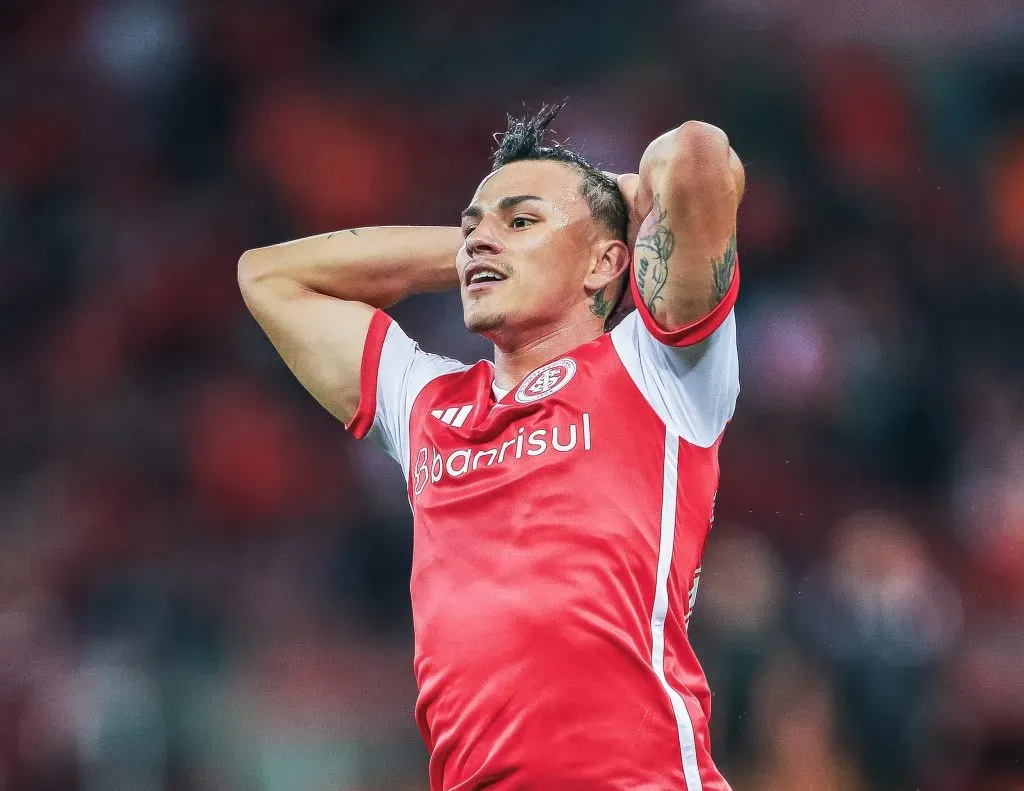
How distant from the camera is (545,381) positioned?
7.88ft

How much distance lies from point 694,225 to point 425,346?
11.1 feet

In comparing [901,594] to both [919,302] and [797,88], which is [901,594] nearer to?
[919,302]

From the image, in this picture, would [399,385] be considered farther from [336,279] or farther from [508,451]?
[508,451]

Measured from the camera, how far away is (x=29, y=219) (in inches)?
232

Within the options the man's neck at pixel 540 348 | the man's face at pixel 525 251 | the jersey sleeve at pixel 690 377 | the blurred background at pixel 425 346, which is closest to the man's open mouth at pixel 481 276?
the man's face at pixel 525 251

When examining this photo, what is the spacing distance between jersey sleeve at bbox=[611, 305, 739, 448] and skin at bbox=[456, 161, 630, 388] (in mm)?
281

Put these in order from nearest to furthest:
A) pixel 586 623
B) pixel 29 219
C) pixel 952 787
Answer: pixel 586 623 < pixel 952 787 < pixel 29 219

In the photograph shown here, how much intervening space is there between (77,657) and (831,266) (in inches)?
149

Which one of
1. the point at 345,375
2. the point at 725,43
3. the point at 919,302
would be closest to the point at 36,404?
the point at 345,375

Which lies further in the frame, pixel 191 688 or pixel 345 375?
pixel 191 688

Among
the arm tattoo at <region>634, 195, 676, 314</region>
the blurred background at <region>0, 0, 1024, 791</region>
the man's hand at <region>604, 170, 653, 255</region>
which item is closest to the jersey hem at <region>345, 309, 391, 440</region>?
the man's hand at <region>604, 170, 653, 255</region>

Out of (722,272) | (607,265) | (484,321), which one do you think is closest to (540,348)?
(484,321)

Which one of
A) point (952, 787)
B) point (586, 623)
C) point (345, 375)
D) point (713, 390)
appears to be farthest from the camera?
point (952, 787)

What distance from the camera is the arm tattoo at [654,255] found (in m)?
2.11
